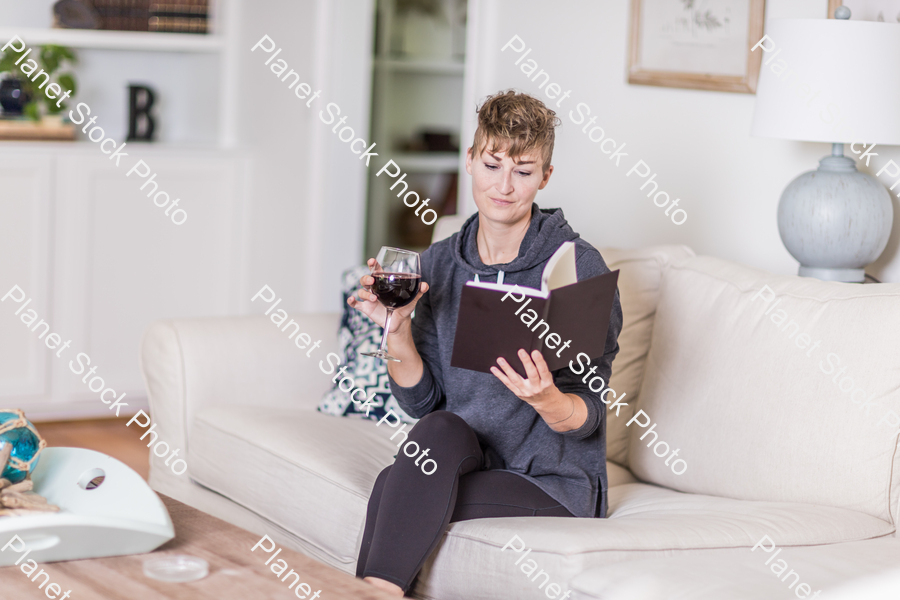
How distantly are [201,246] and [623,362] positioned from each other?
7.20 ft

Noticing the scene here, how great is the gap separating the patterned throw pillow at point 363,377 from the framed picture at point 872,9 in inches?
48.2

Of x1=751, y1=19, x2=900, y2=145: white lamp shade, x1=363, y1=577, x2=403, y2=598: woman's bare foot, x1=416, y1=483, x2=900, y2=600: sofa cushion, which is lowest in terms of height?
x1=363, y1=577, x2=403, y2=598: woman's bare foot

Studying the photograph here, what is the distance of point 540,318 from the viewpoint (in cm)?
142

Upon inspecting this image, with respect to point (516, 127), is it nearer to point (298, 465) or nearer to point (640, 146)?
point (298, 465)

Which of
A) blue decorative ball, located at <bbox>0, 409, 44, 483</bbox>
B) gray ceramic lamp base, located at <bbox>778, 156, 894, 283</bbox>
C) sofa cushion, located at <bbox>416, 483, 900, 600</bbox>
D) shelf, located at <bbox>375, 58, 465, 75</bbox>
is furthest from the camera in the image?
shelf, located at <bbox>375, 58, 465, 75</bbox>

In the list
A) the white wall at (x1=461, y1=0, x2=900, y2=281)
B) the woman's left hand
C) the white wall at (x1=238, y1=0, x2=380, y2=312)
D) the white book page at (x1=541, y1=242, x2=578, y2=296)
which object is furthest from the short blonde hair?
the white wall at (x1=238, y1=0, x2=380, y2=312)

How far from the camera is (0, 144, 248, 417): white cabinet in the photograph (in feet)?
11.3

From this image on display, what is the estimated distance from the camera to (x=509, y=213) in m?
1.70

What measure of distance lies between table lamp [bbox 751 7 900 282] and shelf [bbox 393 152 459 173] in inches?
85.4

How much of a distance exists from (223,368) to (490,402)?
0.85 meters

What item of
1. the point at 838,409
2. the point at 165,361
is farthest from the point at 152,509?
the point at 838,409

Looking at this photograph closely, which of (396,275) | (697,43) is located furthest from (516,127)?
(697,43)

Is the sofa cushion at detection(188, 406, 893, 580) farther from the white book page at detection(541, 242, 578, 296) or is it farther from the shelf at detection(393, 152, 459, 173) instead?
the shelf at detection(393, 152, 459, 173)

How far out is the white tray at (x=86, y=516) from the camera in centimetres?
127
